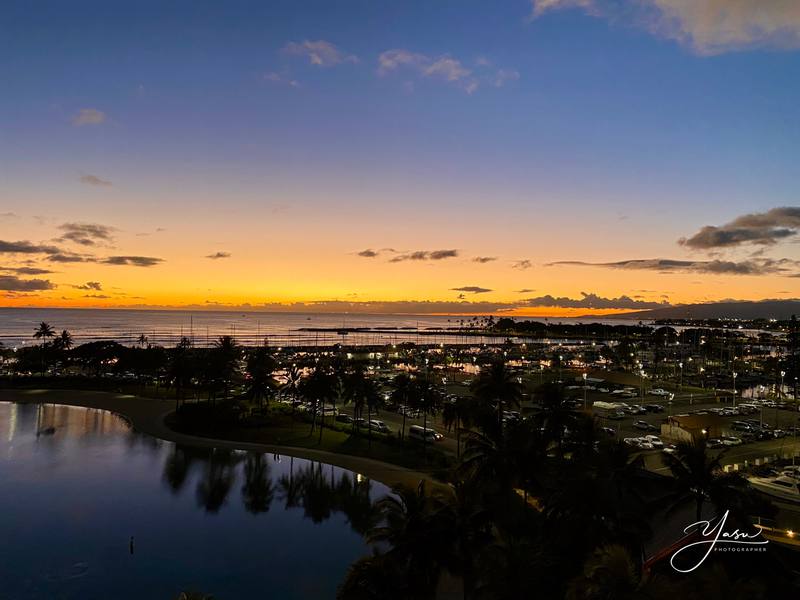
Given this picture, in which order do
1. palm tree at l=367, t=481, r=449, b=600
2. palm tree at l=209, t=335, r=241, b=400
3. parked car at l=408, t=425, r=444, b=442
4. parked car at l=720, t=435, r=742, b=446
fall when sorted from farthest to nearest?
palm tree at l=209, t=335, r=241, b=400
parked car at l=408, t=425, r=444, b=442
parked car at l=720, t=435, r=742, b=446
palm tree at l=367, t=481, r=449, b=600

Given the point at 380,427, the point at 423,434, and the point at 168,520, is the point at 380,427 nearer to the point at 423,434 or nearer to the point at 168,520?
the point at 423,434

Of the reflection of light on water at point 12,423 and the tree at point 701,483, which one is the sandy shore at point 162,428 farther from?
the tree at point 701,483

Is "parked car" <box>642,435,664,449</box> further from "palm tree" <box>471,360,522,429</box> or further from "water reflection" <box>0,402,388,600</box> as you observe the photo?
"water reflection" <box>0,402,388,600</box>

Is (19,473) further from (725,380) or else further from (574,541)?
(725,380)

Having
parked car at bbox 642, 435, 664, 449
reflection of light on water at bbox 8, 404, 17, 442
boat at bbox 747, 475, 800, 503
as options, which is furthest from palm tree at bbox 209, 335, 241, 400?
boat at bbox 747, 475, 800, 503

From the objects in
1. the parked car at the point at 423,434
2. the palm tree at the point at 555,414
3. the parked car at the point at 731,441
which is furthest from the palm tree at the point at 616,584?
the parked car at the point at 731,441

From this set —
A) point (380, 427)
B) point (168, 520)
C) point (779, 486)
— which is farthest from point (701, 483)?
point (380, 427)
